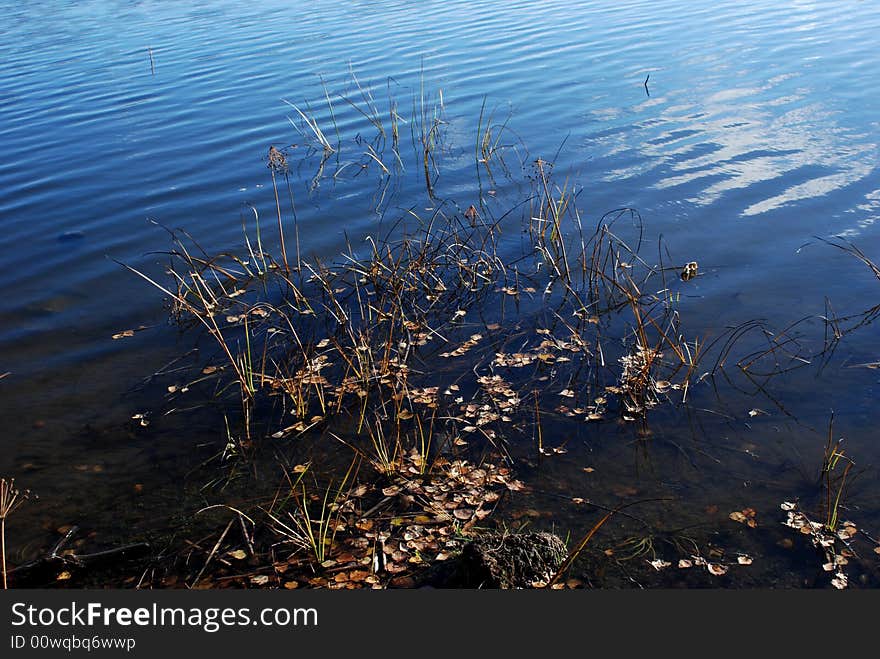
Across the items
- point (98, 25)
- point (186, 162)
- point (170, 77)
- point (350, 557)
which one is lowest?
point (350, 557)

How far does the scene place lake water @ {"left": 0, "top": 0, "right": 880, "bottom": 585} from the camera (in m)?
5.61

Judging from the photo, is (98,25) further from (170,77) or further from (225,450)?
(225,450)

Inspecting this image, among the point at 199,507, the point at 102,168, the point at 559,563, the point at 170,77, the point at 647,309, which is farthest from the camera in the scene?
the point at 170,77

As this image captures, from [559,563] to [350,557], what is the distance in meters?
1.28

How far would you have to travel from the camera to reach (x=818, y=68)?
544 inches

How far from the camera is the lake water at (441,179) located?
221 inches

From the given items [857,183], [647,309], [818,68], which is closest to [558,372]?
[647,309]

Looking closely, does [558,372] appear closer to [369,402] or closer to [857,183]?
[369,402]

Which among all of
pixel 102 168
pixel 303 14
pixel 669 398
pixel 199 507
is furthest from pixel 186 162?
pixel 303 14

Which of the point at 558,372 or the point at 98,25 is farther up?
the point at 98,25

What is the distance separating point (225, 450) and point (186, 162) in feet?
23.7

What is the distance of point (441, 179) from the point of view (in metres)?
10.5

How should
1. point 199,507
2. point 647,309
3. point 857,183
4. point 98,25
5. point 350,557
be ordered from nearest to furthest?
point 350,557 < point 199,507 < point 647,309 < point 857,183 < point 98,25

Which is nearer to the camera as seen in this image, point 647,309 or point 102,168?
point 647,309
